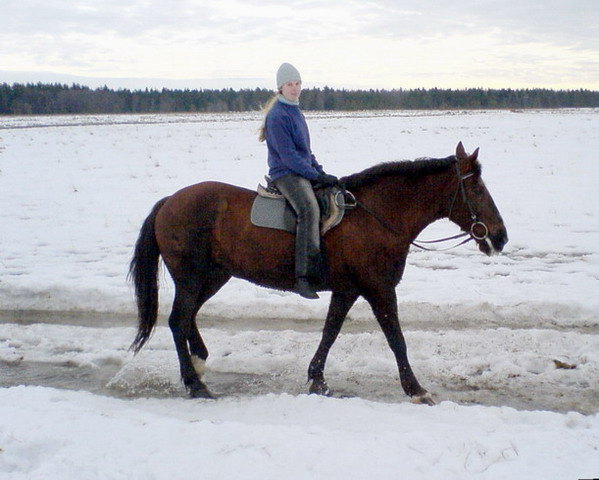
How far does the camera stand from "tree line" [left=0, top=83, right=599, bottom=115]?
100750 millimetres

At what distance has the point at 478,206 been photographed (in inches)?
199

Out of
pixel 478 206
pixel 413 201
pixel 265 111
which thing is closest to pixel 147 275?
pixel 265 111

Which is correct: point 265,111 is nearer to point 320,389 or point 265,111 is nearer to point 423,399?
point 320,389

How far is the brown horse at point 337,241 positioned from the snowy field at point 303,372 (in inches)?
20.8

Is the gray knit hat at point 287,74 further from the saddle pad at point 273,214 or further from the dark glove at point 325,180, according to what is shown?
the saddle pad at point 273,214

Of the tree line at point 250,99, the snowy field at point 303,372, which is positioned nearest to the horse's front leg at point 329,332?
the snowy field at point 303,372

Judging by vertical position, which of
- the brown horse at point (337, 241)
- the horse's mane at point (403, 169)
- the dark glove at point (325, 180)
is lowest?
the brown horse at point (337, 241)

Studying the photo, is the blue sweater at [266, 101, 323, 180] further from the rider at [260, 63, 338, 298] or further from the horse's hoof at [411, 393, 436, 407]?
the horse's hoof at [411, 393, 436, 407]

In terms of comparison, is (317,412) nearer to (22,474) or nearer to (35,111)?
(22,474)

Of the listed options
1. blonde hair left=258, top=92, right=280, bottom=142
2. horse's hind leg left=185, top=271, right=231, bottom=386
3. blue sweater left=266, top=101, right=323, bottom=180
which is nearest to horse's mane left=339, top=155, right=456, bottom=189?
blue sweater left=266, top=101, right=323, bottom=180

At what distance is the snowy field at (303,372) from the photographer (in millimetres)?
3559

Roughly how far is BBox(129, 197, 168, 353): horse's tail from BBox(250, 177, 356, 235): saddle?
109 centimetres

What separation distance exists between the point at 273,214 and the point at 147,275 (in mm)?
1451

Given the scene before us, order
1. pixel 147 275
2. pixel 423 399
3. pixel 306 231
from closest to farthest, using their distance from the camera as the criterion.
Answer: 1. pixel 423 399
2. pixel 306 231
3. pixel 147 275
